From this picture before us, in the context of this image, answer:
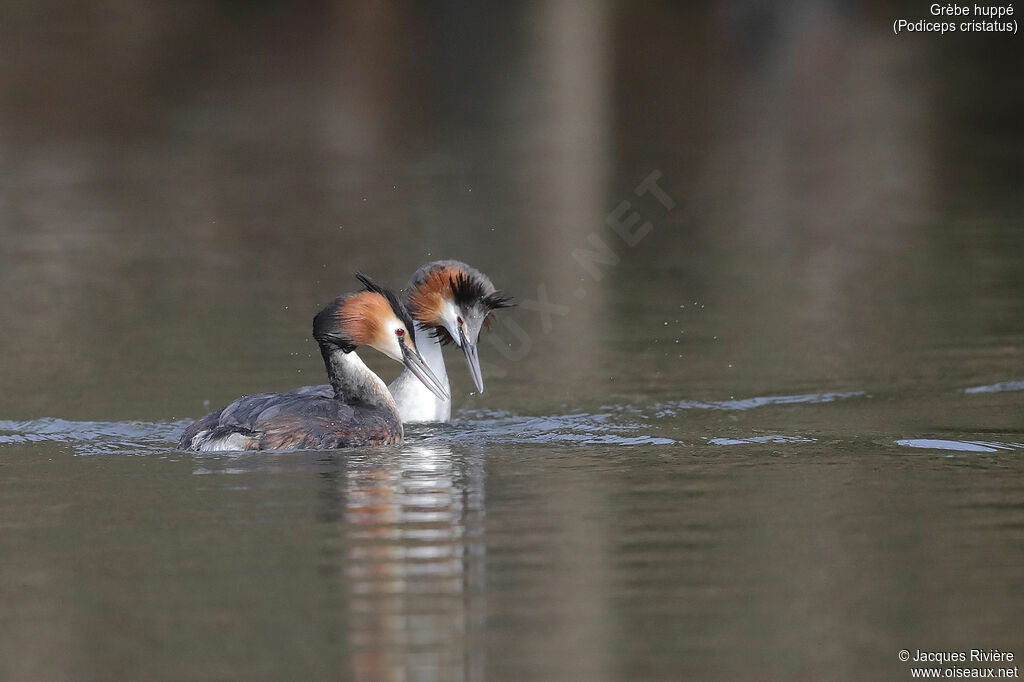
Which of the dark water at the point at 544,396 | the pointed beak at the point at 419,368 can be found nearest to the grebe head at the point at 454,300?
the dark water at the point at 544,396

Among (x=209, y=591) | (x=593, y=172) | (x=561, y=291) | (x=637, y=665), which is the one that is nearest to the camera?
(x=637, y=665)

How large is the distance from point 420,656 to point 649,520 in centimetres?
190

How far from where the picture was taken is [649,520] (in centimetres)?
727

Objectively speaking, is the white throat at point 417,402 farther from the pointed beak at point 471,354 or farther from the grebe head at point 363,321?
the grebe head at point 363,321

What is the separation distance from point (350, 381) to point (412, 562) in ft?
9.72

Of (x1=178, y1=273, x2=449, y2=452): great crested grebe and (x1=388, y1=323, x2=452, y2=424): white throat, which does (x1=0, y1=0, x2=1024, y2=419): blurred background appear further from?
(x1=178, y1=273, x2=449, y2=452): great crested grebe

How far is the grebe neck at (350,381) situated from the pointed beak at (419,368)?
9.0 inches

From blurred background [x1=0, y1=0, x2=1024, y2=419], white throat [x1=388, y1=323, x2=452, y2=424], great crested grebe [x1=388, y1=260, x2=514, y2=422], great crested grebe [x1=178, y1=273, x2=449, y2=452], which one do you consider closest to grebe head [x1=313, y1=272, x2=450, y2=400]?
great crested grebe [x1=178, y1=273, x2=449, y2=452]

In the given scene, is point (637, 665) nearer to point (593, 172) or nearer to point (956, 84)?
point (593, 172)

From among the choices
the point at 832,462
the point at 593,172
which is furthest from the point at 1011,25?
the point at 832,462

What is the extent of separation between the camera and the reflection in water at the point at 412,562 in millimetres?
5598

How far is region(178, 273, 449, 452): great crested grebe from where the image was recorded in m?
8.85

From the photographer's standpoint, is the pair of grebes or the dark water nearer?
the dark water

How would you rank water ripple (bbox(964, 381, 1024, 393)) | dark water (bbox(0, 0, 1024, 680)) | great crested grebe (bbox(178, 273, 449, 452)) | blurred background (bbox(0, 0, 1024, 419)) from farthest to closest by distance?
1. blurred background (bbox(0, 0, 1024, 419))
2. water ripple (bbox(964, 381, 1024, 393))
3. great crested grebe (bbox(178, 273, 449, 452))
4. dark water (bbox(0, 0, 1024, 680))
